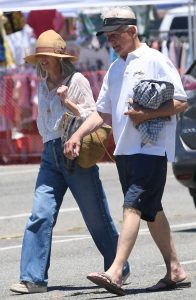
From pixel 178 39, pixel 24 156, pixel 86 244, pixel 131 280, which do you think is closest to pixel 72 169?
pixel 131 280

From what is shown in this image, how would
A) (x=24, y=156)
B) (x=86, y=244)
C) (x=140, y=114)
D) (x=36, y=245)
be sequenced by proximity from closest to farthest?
1. (x=140, y=114)
2. (x=36, y=245)
3. (x=86, y=244)
4. (x=24, y=156)

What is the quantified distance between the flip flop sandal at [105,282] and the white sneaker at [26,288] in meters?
0.73

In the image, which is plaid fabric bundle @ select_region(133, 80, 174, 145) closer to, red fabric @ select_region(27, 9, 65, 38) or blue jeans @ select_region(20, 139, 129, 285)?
blue jeans @ select_region(20, 139, 129, 285)

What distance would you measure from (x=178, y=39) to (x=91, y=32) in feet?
15.1

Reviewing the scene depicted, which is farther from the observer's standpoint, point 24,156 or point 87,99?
point 24,156

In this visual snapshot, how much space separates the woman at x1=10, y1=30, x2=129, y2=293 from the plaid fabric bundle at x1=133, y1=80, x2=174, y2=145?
611 mm

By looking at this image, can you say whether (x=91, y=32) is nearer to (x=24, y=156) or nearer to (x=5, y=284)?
(x=24, y=156)

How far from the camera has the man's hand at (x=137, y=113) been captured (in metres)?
7.60

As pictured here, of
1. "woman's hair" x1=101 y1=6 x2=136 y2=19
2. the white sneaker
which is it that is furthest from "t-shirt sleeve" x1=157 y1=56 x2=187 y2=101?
the white sneaker

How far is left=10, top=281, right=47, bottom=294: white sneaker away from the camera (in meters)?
8.01

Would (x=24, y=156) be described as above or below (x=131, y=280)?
below

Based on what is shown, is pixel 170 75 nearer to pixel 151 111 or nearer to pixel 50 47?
pixel 151 111

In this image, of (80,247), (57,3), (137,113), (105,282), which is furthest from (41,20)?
(105,282)

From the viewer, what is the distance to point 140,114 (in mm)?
7598
